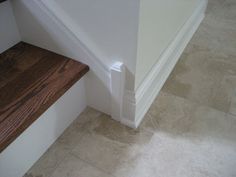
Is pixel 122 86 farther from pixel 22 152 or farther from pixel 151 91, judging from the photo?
pixel 22 152

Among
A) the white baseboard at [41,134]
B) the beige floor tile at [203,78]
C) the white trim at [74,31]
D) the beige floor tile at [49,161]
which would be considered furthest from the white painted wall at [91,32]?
the beige floor tile at [203,78]

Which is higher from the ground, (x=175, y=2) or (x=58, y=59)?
(x=175, y=2)

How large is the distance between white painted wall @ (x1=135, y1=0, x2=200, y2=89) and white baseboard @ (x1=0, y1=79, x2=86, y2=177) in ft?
1.12

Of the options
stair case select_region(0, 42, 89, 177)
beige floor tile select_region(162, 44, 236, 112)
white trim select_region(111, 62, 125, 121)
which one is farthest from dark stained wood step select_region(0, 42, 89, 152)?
beige floor tile select_region(162, 44, 236, 112)

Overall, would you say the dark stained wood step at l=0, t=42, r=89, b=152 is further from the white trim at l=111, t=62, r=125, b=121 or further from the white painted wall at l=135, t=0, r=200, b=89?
the white painted wall at l=135, t=0, r=200, b=89

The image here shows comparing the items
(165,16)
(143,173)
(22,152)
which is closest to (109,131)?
(143,173)

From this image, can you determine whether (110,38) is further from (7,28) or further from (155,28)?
(7,28)

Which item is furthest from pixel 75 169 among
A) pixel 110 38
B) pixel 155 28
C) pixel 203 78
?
pixel 203 78

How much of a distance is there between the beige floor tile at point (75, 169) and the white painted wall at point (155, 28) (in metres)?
0.44

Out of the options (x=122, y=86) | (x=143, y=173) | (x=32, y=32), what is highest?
(x=32, y=32)

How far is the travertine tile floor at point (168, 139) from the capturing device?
1.12 meters

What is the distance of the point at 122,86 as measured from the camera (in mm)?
1179

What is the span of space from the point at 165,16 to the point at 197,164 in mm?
758

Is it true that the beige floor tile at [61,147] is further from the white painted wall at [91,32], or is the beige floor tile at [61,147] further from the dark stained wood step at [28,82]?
the dark stained wood step at [28,82]
